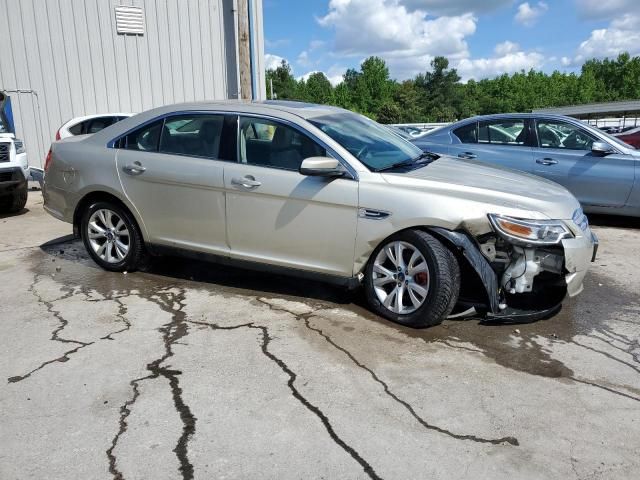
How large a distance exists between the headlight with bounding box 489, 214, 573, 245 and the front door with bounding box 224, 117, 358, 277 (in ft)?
3.39

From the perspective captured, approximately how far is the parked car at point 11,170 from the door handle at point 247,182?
211 inches

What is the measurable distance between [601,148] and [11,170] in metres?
8.14

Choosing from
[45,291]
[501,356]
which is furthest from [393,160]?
[45,291]

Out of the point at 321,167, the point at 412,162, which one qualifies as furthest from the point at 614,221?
the point at 321,167

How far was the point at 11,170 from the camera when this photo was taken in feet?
27.4

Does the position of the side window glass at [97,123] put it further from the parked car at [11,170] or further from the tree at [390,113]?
the tree at [390,113]

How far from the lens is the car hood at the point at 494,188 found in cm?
398

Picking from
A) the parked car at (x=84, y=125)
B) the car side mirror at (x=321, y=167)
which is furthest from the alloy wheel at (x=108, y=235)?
the parked car at (x=84, y=125)

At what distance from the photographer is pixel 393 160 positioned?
4652 millimetres

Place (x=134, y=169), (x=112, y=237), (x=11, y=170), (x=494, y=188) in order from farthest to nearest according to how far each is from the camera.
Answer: (x=11, y=170) < (x=112, y=237) < (x=134, y=169) < (x=494, y=188)

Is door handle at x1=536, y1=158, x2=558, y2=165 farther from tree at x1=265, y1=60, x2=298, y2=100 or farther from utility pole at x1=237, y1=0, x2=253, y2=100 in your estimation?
tree at x1=265, y1=60, x2=298, y2=100

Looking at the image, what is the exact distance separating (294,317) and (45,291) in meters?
2.39

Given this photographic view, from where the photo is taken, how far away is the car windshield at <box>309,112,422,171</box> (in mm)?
4500

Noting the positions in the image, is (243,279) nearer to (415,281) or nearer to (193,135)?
(193,135)
